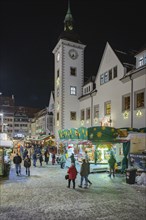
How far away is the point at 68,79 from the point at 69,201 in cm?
2596

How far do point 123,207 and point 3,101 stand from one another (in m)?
97.1

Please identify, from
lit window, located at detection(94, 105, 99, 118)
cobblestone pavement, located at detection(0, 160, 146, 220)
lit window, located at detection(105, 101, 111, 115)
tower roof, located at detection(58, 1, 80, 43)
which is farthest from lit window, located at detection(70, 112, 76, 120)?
cobblestone pavement, located at detection(0, 160, 146, 220)

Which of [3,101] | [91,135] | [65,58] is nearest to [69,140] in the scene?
[91,135]

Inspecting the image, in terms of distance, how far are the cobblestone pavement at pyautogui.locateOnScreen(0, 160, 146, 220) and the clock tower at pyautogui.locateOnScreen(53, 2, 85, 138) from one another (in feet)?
64.7

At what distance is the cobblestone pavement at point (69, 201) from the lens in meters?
8.49

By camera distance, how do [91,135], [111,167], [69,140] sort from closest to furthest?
[111,167], [91,135], [69,140]

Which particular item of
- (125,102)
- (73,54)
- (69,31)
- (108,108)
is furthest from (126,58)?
(69,31)

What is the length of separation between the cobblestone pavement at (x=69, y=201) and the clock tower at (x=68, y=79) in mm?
19728

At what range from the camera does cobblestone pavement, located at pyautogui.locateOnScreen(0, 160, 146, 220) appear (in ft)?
27.9

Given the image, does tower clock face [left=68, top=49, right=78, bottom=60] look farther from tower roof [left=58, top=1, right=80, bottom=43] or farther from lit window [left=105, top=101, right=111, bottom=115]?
lit window [left=105, top=101, right=111, bottom=115]

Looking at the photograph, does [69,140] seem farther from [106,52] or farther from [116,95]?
[106,52]

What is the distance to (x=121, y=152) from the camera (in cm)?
2002

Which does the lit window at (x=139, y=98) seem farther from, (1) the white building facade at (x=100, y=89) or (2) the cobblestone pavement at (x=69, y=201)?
(2) the cobblestone pavement at (x=69, y=201)

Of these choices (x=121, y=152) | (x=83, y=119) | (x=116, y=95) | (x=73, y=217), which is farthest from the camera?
(x=83, y=119)
